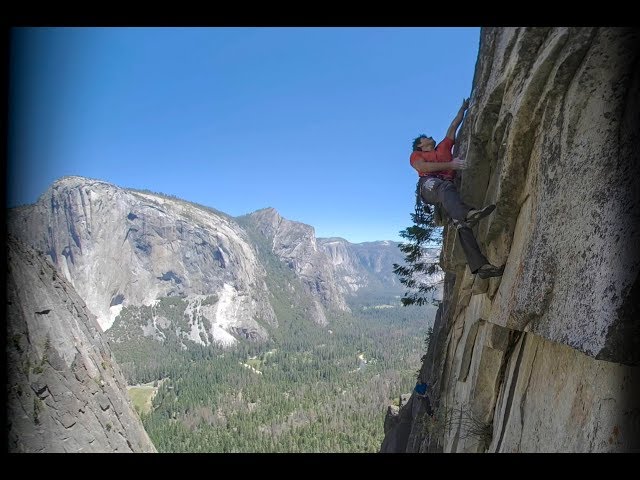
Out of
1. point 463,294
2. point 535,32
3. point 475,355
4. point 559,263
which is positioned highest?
point 535,32

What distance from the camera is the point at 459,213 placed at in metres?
6.46

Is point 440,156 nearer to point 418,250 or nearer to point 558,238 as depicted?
point 558,238

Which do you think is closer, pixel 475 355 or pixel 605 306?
pixel 605 306

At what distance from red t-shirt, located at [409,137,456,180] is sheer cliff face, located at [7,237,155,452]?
13.4 m

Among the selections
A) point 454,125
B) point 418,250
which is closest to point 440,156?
point 454,125

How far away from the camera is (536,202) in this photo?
5.25 metres

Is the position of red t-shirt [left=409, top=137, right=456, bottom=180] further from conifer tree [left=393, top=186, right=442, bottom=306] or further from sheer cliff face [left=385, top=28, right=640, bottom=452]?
conifer tree [left=393, top=186, right=442, bottom=306]

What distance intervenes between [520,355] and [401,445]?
51.4 feet

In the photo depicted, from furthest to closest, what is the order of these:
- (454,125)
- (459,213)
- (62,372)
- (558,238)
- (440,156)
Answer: (62,372) < (454,125) < (440,156) < (459,213) < (558,238)

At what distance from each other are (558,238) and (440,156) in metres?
3.41

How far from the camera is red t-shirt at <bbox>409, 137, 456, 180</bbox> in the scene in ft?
24.2
